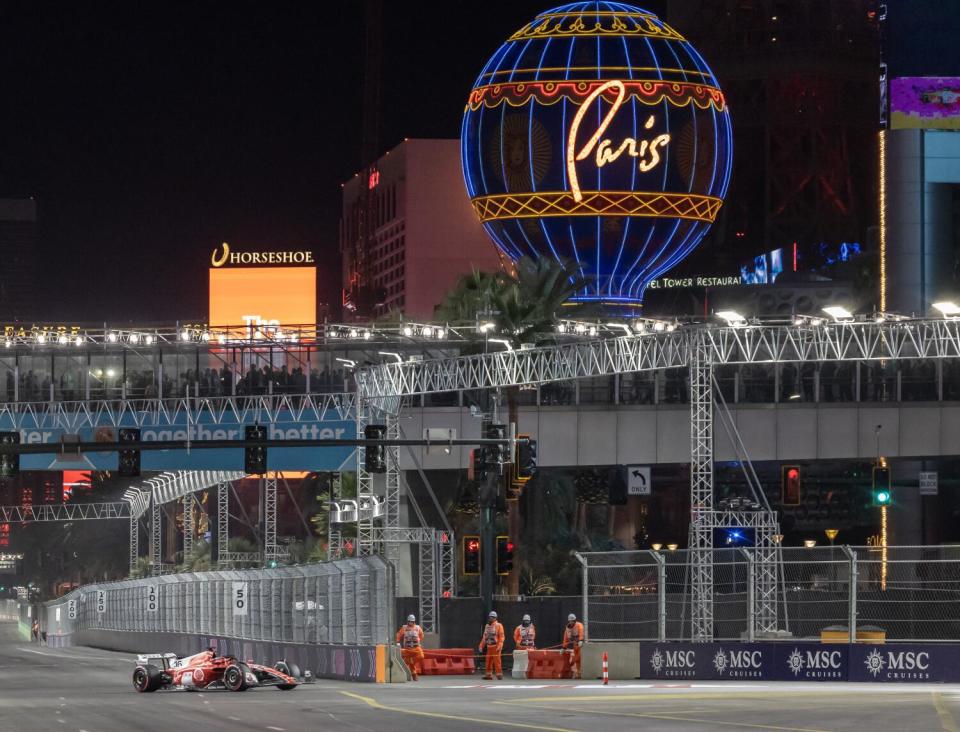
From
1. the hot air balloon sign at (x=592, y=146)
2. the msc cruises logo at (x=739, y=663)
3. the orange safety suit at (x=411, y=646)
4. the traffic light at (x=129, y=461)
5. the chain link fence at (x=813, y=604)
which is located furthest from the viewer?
the hot air balloon sign at (x=592, y=146)

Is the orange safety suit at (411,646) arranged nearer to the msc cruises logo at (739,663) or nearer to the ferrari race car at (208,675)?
the ferrari race car at (208,675)

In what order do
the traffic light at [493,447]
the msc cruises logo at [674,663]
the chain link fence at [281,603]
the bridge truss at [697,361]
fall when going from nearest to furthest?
1. the chain link fence at [281,603]
2. the msc cruises logo at [674,663]
3. the traffic light at [493,447]
4. the bridge truss at [697,361]

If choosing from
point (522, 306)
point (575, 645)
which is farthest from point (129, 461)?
point (522, 306)

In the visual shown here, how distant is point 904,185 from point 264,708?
60.5 metres

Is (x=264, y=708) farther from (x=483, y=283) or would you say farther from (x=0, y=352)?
(x=0, y=352)

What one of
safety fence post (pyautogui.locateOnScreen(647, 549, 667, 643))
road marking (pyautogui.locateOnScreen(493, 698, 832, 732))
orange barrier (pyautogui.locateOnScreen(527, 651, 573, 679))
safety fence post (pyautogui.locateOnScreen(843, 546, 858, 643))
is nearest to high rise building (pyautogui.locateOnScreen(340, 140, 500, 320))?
orange barrier (pyautogui.locateOnScreen(527, 651, 573, 679))

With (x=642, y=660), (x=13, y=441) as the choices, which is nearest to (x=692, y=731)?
(x=642, y=660)

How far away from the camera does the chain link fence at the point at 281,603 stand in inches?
1842

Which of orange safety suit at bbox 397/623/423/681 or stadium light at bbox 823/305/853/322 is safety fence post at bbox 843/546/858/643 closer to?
stadium light at bbox 823/305/853/322

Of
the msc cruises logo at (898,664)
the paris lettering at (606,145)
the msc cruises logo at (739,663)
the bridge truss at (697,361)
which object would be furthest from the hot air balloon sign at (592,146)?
the msc cruises logo at (898,664)

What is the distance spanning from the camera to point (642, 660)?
47750 millimetres

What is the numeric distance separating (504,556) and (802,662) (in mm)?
9217

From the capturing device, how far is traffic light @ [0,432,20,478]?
4788 cm

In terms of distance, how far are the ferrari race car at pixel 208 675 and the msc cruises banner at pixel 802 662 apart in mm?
9207
